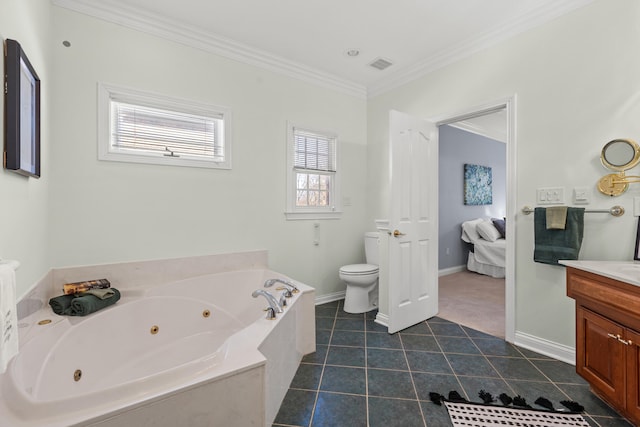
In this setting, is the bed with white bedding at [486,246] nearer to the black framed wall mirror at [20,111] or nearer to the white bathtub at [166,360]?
the white bathtub at [166,360]

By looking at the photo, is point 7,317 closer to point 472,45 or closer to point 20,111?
point 20,111

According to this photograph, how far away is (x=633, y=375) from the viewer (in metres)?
1.35

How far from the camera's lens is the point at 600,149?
1.92m

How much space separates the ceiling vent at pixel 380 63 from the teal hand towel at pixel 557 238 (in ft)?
6.38

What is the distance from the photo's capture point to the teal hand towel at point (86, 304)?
169 centimetres

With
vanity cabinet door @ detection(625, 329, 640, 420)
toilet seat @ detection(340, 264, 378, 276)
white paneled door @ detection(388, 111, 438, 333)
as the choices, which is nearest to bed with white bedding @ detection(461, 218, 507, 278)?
white paneled door @ detection(388, 111, 438, 333)

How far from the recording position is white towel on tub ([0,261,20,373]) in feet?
2.35

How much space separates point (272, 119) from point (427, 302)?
2395 mm

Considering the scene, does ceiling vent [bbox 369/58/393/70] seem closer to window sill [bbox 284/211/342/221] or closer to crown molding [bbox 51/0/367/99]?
crown molding [bbox 51/0/367/99]

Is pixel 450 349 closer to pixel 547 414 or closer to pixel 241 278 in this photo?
pixel 547 414

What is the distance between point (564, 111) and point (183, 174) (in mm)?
2941

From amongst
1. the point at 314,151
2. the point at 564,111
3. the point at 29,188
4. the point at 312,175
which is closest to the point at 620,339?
the point at 564,111

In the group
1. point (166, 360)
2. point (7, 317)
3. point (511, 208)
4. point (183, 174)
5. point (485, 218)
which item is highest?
point (183, 174)

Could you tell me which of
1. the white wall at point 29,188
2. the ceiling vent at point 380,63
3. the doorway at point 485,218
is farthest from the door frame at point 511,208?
the white wall at point 29,188
